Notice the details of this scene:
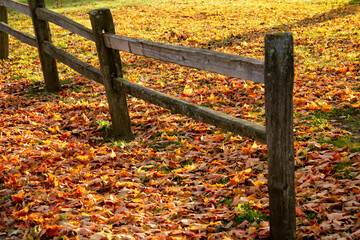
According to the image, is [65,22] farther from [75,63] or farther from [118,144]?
[118,144]

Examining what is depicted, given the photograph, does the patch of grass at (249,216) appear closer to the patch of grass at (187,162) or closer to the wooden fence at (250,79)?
the wooden fence at (250,79)

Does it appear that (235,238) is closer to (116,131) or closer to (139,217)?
(139,217)

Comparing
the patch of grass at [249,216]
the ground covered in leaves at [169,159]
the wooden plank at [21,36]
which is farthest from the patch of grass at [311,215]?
the wooden plank at [21,36]

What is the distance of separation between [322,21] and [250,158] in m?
9.03

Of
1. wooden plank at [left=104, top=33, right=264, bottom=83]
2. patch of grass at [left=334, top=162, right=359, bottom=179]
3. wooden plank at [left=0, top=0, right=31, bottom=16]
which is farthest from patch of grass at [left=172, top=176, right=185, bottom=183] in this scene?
wooden plank at [left=0, top=0, right=31, bottom=16]

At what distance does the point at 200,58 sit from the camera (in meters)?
3.29

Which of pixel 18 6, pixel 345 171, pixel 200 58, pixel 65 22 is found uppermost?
pixel 18 6

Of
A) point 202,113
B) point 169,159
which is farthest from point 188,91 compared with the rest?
point 202,113

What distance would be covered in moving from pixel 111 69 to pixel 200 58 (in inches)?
77.4

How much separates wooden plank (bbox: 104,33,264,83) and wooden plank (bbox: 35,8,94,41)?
56 cm

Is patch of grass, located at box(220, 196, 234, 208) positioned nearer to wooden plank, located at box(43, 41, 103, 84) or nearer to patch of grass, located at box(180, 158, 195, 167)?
patch of grass, located at box(180, 158, 195, 167)

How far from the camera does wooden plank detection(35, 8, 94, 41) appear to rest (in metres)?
5.05

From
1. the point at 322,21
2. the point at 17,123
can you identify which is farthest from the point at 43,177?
the point at 322,21

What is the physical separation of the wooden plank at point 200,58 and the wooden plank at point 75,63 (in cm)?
80
